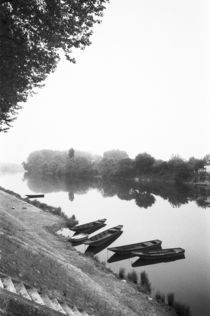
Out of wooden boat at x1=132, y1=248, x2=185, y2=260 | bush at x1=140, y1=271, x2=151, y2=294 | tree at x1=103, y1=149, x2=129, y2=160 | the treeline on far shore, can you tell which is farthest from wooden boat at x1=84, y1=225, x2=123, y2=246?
tree at x1=103, y1=149, x2=129, y2=160

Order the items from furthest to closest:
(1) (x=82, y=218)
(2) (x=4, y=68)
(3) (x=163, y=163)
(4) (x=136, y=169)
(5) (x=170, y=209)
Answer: (4) (x=136, y=169), (3) (x=163, y=163), (5) (x=170, y=209), (1) (x=82, y=218), (2) (x=4, y=68)

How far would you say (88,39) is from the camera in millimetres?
15008

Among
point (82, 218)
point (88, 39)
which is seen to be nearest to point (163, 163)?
point (82, 218)

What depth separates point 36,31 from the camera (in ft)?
44.6

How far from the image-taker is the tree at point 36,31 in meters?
12.6

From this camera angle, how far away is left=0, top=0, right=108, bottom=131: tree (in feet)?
41.3

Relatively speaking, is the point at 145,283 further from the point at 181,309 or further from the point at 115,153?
the point at 115,153

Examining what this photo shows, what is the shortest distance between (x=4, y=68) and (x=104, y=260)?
1702 cm

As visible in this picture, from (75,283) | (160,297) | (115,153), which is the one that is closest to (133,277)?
(160,297)

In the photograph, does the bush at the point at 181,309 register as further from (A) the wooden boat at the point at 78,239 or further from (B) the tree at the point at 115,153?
(B) the tree at the point at 115,153

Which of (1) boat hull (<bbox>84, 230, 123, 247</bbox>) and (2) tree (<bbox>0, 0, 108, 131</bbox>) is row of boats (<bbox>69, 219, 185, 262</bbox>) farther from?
(2) tree (<bbox>0, 0, 108, 131</bbox>)

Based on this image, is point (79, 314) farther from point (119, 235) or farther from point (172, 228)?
point (172, 228)

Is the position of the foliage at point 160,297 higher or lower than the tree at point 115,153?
lower

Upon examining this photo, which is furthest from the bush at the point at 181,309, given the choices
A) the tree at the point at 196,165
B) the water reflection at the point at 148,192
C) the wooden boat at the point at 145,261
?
the tree at the point at 196,165
